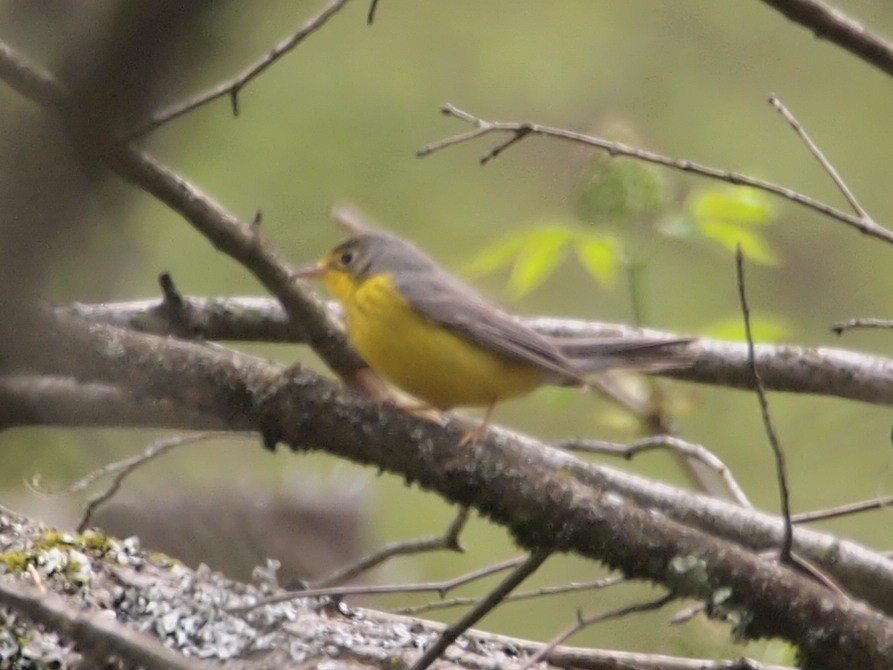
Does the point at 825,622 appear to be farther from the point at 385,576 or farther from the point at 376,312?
the point at 385,576

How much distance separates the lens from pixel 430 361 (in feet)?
8.87

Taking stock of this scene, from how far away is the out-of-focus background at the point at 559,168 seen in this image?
541cm

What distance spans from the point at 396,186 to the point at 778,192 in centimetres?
403

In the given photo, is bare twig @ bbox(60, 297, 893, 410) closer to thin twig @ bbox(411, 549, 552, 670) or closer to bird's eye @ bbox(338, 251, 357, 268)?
bird's eye @ bbox(338, 251, 357, 268)

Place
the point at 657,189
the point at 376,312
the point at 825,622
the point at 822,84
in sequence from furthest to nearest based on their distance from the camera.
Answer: the point at 822,84 → the point at 657,189 → the point at 376,312 → the point at 825,622

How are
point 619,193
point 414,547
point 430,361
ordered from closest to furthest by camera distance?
point 414,547, point 430,361, point 619,193

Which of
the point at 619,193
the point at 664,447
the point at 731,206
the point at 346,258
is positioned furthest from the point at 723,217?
the point at 346,258

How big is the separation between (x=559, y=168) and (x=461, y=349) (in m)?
3.70

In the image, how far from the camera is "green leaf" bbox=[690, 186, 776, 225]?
2.79 meters

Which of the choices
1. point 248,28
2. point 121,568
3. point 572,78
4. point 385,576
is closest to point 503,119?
point 572,78

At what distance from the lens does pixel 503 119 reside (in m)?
6.36

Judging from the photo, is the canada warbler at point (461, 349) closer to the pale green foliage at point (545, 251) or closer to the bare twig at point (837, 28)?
the pale green foliage at point (545, 251)

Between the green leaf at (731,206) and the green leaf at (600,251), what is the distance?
221 mm

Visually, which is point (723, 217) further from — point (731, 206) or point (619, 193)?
point (619, 193)
